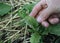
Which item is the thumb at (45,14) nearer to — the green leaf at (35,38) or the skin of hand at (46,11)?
the skin of hand at (46,11)

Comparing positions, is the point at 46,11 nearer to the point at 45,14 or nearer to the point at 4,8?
the point at 45,14

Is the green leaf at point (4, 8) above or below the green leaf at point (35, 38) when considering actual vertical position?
above

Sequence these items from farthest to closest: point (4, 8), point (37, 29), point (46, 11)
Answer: point (4, 8), point (37, 29), point (46, 11)

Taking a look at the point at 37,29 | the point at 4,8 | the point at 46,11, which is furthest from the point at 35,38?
the point at 4,8

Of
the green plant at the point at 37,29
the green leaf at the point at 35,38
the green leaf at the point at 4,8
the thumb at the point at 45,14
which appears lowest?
the green leaf at the point at 35,38

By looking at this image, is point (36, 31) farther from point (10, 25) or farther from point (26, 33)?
point (10, 25)

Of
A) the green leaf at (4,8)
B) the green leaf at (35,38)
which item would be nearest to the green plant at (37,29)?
the green leaf at (35,38)

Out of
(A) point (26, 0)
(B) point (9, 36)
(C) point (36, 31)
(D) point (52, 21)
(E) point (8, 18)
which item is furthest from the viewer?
(A) point (26, 0)

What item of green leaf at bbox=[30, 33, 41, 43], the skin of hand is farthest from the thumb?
green leaf at bbox=[30, 33, 41, 43]

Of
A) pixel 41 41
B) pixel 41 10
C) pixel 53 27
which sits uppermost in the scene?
pixel 41 10

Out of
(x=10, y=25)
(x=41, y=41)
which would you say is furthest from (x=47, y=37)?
(x=10, y=25)

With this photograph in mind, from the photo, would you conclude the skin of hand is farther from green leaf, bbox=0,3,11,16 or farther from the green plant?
green leaf, bbox=0,3,11,16
